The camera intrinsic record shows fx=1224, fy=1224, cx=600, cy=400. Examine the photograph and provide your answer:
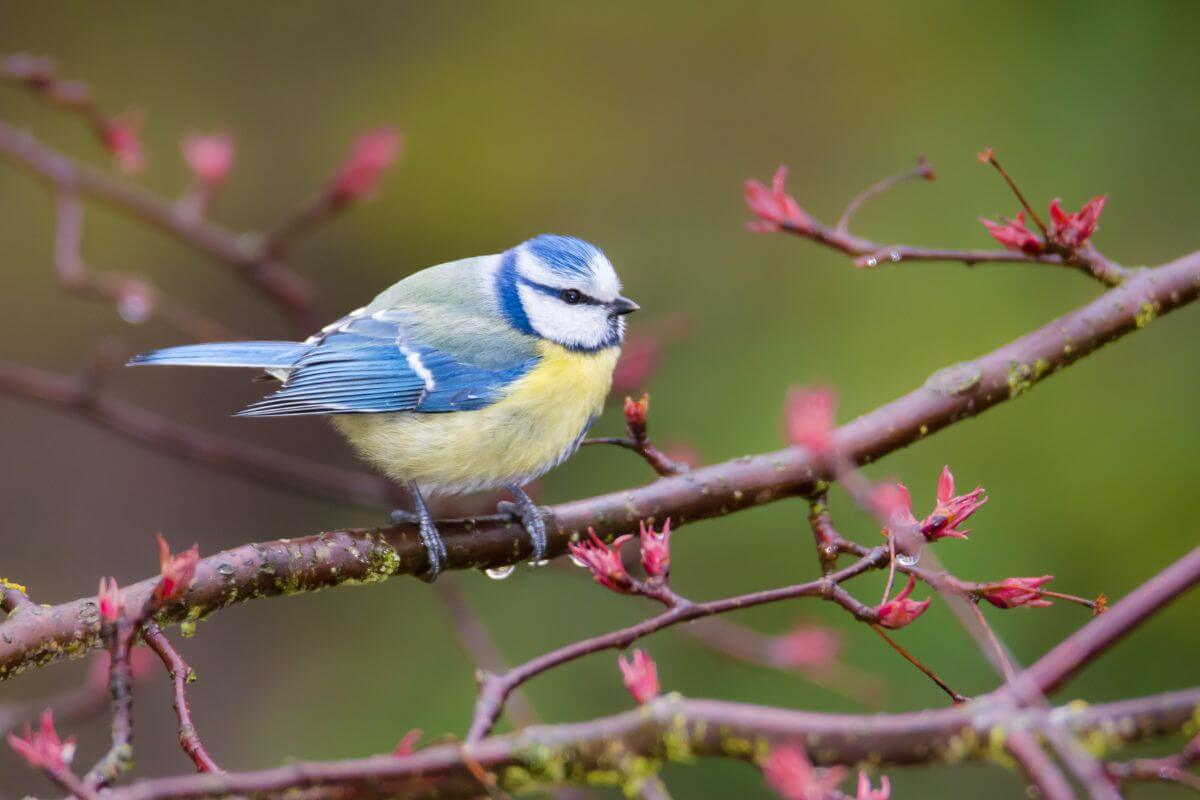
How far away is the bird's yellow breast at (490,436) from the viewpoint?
2195 mm

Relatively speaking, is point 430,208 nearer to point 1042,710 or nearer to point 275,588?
point 275,588

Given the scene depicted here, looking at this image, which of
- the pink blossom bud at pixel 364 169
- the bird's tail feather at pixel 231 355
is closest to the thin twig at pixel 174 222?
the bird's tail feather at pixel 231 355

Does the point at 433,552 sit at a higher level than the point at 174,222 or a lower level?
lower

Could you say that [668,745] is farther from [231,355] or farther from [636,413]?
[231,355]

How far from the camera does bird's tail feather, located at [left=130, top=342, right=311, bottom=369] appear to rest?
85.0 inches

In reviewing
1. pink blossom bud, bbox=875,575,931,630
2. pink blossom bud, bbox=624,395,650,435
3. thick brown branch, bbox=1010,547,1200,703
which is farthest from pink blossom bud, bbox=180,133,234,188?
thick brown branch, bbox=1010,547,1200,703

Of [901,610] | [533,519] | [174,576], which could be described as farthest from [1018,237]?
[174,576]

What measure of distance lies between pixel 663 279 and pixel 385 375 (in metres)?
1.38

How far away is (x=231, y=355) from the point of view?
2.25m

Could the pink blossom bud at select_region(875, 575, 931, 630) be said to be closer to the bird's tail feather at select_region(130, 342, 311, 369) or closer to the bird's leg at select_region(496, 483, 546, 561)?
the bird's leg at select_region(496, 483, 546, 561)

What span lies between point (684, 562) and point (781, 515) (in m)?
0.27

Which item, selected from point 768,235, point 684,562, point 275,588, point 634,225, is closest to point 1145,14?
point 768,235

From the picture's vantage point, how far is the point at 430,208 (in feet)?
12.5

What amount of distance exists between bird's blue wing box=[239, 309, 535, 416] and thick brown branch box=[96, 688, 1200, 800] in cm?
130
